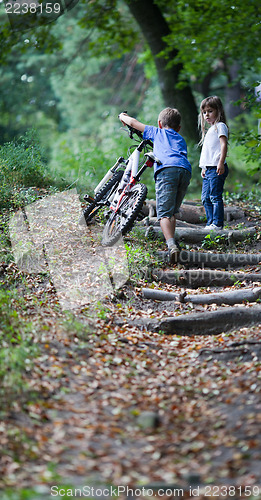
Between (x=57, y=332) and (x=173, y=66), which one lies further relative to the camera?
(x=173, y=66)

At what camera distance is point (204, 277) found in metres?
5.93

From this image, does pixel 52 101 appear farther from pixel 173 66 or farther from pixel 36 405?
pixel 36 405

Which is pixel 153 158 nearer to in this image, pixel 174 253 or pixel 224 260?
pixel 174 253

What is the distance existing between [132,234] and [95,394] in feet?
11.8

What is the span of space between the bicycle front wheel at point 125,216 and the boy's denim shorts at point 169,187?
0.89ft

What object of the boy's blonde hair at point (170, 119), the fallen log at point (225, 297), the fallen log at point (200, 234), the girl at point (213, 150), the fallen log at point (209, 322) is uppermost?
the boy's blonde hair at point (170, 119)

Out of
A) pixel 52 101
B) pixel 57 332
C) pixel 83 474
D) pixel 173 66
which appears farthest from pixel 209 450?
pixel 52 101

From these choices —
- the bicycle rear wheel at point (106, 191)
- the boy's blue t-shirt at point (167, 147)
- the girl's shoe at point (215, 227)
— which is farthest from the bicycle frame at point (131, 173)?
the girl's shoe at point (215, 227)

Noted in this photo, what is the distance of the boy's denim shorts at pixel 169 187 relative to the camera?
20.2ft

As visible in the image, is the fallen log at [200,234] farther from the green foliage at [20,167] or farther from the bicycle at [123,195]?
the green foliage at [20,167]

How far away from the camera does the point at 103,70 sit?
23.0m

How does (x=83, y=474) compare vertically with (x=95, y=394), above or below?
above

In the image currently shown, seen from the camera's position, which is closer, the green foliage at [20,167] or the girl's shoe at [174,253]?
the girl's shoe at [174,253]

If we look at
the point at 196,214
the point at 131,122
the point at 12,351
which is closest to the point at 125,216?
the point at 131,122
